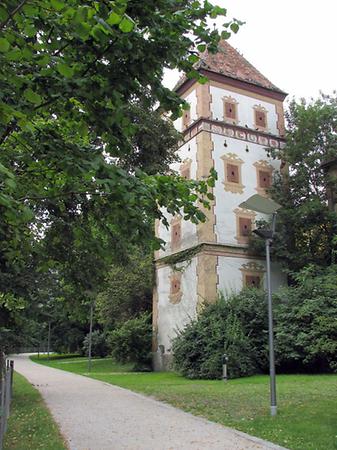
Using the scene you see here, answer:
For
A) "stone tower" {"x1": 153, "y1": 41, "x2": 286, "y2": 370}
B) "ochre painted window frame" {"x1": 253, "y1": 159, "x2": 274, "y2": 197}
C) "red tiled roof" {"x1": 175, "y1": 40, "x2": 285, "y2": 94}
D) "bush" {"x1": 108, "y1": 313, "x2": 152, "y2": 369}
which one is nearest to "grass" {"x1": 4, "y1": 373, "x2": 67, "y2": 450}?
"stone tower" {"x1": 153, "y1": 41, "x2": 286, "y2": 370}

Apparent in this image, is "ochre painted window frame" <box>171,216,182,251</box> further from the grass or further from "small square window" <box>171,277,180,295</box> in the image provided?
the grass

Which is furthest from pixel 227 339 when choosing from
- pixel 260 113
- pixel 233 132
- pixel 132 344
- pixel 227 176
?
pixel 260 113

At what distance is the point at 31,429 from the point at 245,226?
20869 millimetres

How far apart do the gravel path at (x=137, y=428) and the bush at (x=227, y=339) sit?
740cm

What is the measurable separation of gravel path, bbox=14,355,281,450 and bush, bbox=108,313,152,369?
14.4 meters

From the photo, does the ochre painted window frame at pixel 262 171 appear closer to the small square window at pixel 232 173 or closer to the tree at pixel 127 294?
the small square window at pixel 232 173

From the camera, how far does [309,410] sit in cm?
1047

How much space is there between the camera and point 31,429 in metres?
10.2

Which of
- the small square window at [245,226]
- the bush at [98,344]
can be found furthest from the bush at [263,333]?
the bush at [98,344]

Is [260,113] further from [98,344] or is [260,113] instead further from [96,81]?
[96,81]

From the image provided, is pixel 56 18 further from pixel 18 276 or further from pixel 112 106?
pixel 18 276

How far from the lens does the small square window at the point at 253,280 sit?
28.5 m

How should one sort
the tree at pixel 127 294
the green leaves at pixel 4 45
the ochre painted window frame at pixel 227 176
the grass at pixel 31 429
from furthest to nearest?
the tree at pixel 127 294 < the ochre painted window frame at pixel 227 176 < the grass at pixel 31 429 < the green leaves at pixel 4 45

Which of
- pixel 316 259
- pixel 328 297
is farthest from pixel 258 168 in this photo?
pixel 328 297
